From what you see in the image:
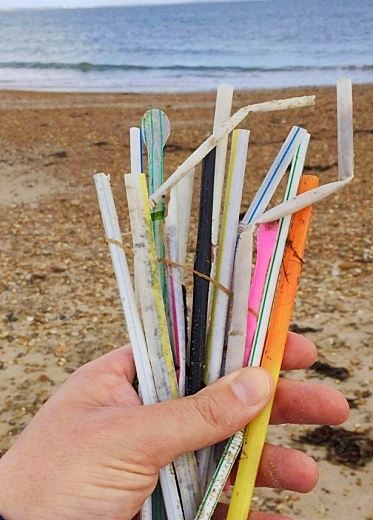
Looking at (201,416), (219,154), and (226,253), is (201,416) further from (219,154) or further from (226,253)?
(219,154)

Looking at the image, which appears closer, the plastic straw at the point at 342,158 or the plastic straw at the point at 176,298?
the plastic straw at the point at 342,158

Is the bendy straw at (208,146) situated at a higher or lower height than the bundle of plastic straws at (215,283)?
higher

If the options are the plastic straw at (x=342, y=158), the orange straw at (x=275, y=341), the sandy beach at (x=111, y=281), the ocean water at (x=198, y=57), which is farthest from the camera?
the ocean water at (x=198, y=57)

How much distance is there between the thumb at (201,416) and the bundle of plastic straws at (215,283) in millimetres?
63

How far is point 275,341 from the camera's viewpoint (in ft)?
4.84

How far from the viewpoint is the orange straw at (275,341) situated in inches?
56.6

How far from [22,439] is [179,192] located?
68 cm

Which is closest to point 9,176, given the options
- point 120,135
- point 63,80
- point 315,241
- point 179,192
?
point 120,135

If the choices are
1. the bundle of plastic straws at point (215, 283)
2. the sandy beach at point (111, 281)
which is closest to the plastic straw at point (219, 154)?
the bundle of plastic straws at point (215, 283)

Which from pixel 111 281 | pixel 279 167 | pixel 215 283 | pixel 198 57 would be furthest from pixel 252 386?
pixel 198 57

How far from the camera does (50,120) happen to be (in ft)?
32.2

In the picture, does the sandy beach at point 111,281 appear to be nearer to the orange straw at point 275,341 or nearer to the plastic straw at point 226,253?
the orange straw at point 275,341

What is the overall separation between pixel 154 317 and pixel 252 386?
26 cm

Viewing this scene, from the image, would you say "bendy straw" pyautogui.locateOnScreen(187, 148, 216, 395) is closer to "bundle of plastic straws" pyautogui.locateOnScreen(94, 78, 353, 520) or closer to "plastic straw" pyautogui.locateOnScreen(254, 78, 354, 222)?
"bundle of plastic straws" pyautogui.locateOnScreen(94, 78, 353, 520)
